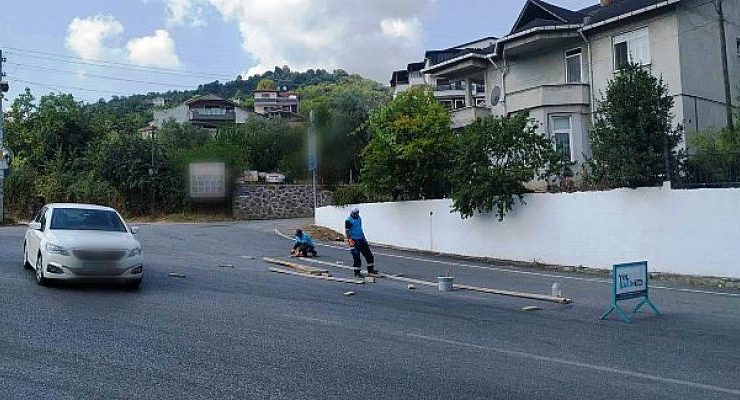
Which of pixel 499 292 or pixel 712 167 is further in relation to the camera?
pixel 712 167

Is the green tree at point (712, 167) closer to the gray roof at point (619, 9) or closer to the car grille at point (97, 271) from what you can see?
the gray roof at point (619, 9)

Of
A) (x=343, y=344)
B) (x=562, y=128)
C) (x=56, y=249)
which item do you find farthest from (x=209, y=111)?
(x=343, y=344)

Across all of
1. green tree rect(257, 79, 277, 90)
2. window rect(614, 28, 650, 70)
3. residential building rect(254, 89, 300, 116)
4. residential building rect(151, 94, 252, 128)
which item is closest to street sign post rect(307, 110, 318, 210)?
window rect(614, 28, 650, 70)

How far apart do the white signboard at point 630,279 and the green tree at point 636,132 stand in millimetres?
5807

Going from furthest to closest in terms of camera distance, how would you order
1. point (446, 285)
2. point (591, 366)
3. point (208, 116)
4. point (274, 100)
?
point (274, 100)
point (208, 116)
point (446, 285)
point (591, 366)

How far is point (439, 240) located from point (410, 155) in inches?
125

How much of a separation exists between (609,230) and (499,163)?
444 cm

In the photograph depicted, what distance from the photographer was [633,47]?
83.7 feet

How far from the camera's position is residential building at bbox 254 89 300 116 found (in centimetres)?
11475

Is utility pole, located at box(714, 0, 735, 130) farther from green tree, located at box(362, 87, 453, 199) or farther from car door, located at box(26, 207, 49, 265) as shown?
car door, located at box(26, 207, 49, 265)

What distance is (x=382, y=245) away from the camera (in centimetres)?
2648

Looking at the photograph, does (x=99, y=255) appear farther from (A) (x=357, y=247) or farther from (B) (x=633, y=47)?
(B) (x=633, y=47)

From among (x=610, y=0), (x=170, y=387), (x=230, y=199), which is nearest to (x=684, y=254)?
(x=170, y=387)

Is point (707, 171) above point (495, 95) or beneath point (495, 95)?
beneath
